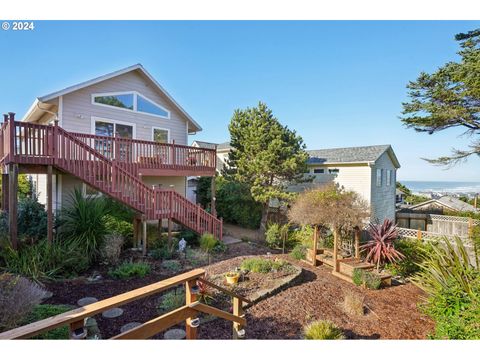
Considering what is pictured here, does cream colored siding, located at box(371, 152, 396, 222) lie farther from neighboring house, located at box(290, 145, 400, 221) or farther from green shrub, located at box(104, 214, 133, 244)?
green shrub, located at box(104, 214, 133, 244)

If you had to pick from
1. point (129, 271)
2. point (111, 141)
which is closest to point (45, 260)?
point (129, 271)

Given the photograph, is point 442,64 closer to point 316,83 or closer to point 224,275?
point 316,83

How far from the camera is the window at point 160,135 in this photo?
1070 cm

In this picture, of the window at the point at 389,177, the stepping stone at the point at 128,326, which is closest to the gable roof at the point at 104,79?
the stepping stone at the point at 128,326

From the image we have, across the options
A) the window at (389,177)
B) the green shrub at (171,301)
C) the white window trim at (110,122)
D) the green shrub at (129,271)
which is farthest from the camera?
the window at (389,177)

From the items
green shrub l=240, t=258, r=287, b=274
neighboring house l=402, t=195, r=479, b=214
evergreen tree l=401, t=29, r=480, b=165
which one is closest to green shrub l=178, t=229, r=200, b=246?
green shrub l=240, t=258, r=287, b=274

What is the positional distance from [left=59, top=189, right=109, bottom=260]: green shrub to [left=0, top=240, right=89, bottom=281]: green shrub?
9.5 inches

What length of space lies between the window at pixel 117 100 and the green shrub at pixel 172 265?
611 cm

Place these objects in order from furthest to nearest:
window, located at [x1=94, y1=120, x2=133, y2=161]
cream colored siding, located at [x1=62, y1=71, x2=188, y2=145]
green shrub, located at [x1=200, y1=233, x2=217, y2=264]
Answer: cream colored siding, located at [x1=62, y1=71, x2=188, y2=145], green shrub, located at [x1=200, y1=233, x2=217, y2=264], window, located at [x1=94, y1=120, x2=133, y2=161]

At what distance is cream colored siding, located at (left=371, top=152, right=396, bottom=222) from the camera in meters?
13.6

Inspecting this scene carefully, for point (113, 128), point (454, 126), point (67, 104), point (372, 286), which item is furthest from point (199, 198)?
point (454, 126)

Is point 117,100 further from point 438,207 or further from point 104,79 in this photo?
point 438,207

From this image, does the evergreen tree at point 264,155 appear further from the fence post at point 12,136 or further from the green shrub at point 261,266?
the fence post at point 12,136
